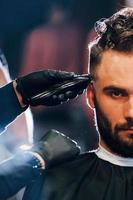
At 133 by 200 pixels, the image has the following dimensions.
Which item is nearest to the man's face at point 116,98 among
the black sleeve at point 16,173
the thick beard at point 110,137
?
the thick beard at point 110,137

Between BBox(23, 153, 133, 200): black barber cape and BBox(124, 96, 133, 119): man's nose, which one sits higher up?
BBox(124, 96, 133, 119): man's nose

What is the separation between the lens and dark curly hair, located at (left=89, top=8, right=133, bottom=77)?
1.45m

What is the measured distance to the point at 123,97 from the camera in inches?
57.6

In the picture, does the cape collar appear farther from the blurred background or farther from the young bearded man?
the blurred background

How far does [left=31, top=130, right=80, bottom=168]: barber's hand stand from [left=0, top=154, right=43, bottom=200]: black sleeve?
5 centimetres

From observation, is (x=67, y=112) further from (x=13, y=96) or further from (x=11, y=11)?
(x=11, y=11)

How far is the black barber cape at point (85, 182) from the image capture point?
1443 millimetres

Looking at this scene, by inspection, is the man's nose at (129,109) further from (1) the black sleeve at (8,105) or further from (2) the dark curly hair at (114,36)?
(1) the black sleeve at (8,105)

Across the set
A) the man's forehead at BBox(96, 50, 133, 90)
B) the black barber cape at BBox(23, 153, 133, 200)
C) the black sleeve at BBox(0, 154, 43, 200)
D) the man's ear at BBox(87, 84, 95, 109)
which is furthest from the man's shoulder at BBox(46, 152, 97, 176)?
the man's forehead at BBox(96, 50, 133, 90)

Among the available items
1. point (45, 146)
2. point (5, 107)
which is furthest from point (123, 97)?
point (5, 107)

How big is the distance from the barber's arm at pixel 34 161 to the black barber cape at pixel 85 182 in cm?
4

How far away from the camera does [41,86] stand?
1.48 m

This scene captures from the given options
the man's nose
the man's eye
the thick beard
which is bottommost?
the thick beard

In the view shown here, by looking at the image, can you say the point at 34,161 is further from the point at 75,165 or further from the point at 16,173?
the point at 75,165
